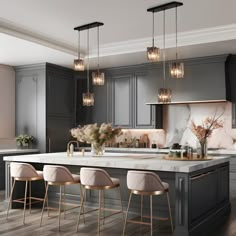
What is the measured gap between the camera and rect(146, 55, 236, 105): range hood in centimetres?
677

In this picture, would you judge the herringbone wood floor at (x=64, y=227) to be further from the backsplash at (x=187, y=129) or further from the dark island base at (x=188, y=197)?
the backsplash at (x=187, y=129)

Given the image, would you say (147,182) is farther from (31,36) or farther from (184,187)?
(31,36)

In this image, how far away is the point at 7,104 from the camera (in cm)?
806

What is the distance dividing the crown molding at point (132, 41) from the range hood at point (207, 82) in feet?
3.53

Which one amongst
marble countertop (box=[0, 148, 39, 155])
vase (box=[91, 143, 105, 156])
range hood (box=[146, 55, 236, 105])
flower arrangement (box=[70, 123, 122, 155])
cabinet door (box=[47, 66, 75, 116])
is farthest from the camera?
cabinet door (box=[47, 66, 75, 116])

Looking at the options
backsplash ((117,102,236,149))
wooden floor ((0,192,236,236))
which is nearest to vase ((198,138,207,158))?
wooden floor ((0,192,236,236))

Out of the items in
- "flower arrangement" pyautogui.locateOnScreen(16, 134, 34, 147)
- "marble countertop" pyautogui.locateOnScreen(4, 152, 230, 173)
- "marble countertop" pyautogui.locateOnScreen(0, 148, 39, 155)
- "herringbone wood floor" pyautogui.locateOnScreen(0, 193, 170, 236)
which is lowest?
"herringbone wood floor" pyautogui.locateOnScreen(0, 193, 170, 236)

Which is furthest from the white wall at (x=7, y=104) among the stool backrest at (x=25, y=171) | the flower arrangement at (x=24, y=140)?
the stool backrest at (x=25, y=171)

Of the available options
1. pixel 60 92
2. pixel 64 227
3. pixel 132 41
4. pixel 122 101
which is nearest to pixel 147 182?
pixel 64 227

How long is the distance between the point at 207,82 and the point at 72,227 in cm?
391

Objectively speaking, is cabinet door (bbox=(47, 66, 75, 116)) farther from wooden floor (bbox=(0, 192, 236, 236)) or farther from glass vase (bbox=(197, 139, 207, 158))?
glass vase (bbox=(197, 139, 207, 158))

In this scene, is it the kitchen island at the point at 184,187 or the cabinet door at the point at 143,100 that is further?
the cabinet door at the point at 143,100

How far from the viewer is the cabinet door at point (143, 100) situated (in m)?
7.59

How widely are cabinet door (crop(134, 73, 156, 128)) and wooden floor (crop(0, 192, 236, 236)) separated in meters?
3.08
